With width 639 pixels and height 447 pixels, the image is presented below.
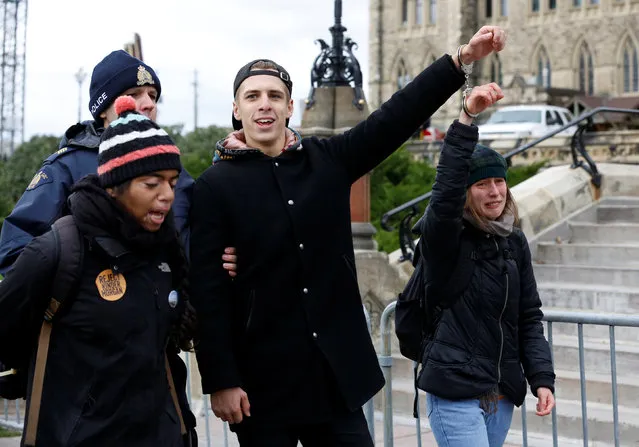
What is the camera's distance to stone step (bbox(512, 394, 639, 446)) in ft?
21.9

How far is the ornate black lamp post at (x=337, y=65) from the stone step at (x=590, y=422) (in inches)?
161

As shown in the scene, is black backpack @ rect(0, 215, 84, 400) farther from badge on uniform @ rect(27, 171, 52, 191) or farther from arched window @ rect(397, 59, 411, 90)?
arched window @ rect(397, 59, 411, 90)

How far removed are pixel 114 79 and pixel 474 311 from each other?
5.52ft

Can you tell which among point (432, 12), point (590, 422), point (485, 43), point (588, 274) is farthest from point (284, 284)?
point (432, 12)

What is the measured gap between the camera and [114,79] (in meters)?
3.82

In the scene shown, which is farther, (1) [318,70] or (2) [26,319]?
(1) [318,70]

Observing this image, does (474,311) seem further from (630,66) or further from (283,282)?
(630,66)

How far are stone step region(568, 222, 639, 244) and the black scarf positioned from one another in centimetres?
698

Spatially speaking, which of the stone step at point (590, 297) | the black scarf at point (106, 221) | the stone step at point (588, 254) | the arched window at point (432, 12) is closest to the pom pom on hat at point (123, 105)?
the black scarf at point (106, 221)

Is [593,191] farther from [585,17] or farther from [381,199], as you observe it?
[585,17]

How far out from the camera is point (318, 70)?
33.7 feet

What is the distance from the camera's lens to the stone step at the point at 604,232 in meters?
9.39

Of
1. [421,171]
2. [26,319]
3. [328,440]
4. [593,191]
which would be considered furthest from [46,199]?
[421,171]

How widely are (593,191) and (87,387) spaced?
807 centimetres
